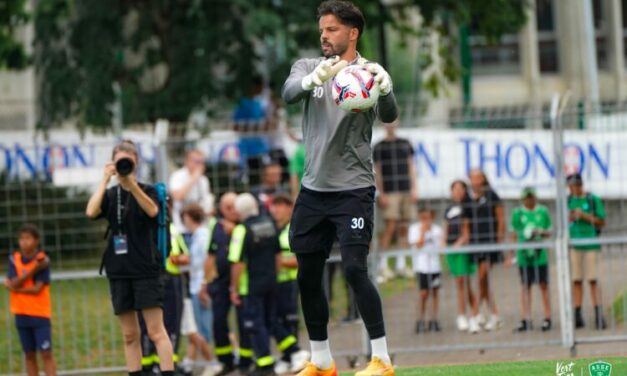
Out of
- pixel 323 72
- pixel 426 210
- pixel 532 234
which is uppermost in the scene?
pixel 323 72

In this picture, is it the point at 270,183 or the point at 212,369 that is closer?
the point at 212,369

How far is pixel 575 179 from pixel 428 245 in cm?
222

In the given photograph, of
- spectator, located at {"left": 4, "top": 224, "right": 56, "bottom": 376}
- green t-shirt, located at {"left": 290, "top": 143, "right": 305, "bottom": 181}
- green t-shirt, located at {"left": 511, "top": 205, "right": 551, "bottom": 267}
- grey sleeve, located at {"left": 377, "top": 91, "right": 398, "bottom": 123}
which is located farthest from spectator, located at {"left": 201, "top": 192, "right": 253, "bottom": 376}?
grey sleeve, located at {"left": 377, "top": 91, "right": 398, "bottom": 123}

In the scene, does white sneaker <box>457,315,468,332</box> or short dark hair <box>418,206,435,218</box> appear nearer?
white sneaker <box>457,315,468,332</box>

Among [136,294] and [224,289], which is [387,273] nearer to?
[224,289]

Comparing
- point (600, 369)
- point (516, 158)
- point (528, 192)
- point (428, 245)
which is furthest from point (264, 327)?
point (600, 369)

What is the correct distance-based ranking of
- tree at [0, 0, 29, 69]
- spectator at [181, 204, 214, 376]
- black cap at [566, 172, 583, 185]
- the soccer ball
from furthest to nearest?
tree at [0, 0, 29, 69] < spectator at [181, 204, 214, 376] < black cap at [566, 172, 583, 185] < the soccer ball

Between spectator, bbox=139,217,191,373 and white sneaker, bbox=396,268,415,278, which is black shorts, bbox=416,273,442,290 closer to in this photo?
white sneaker, bbox=396,268,415,278

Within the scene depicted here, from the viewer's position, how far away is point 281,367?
1466 cm

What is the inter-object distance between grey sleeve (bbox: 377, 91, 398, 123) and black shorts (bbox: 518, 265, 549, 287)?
5.76m

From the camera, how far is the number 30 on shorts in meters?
9.52

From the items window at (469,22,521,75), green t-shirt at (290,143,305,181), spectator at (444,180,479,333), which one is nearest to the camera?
spectator at (444,180,479,333)

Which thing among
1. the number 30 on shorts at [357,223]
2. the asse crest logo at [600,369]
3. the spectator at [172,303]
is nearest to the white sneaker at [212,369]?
the spectator at [172,303]

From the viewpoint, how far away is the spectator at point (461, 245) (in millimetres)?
15102
